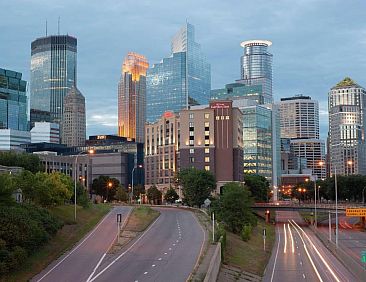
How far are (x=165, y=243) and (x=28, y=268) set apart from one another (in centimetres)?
2489

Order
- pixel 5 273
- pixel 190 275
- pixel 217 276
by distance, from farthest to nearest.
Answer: pixel 217 276 < pixel 190 275 < pixel 5 273

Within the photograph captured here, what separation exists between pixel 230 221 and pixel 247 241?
7157mm

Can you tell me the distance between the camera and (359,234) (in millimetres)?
153500

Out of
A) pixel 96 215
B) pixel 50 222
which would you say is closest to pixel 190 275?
pixel 50 222

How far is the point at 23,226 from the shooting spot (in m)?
57.9

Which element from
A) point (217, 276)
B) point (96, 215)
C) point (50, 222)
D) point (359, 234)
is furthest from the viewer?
point (359, 234)

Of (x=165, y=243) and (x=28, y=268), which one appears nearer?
(x=28, y=268)

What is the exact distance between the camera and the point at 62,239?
76375mm

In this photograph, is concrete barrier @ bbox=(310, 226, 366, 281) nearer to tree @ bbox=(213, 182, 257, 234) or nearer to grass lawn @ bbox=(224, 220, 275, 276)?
grass lawn @ bbox=(224, 220, 275, 276)

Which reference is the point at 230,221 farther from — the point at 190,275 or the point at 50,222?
the point at 190,275

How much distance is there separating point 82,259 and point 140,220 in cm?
3811

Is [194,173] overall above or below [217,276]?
above

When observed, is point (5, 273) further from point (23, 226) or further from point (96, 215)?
point (96, 215)

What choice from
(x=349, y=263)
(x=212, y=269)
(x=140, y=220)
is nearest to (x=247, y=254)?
(x=349, y=263)
